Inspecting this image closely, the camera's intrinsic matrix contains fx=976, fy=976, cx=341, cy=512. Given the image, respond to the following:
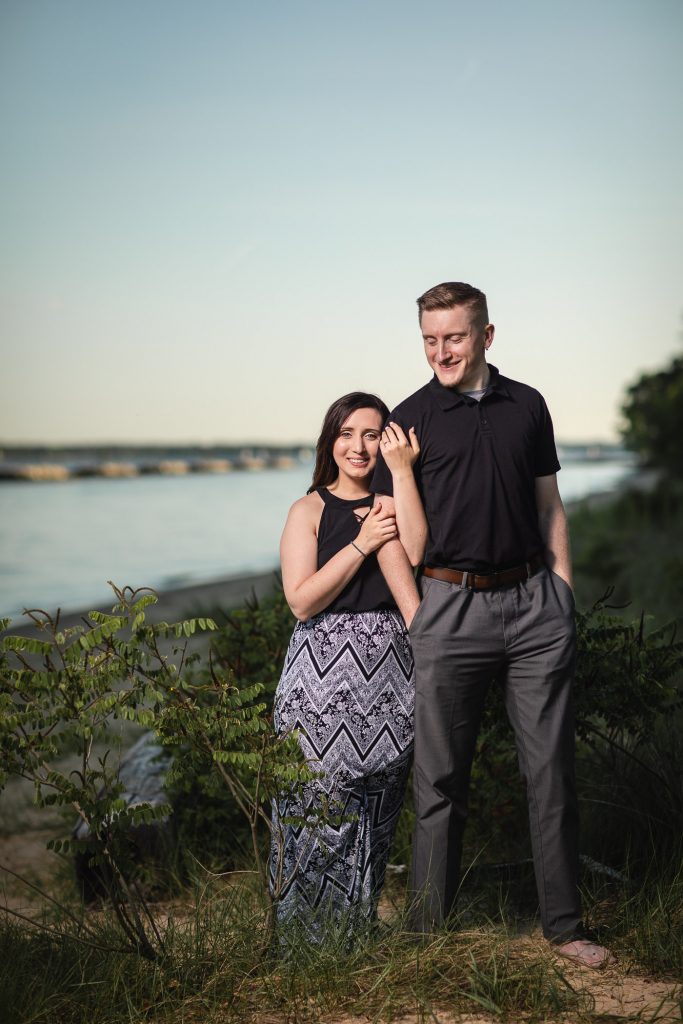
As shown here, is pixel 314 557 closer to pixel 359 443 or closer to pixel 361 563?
pixel 361 563

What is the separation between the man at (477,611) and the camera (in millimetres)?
3549

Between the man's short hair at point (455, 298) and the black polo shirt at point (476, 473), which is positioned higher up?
the man's short hair at point (455, 298)

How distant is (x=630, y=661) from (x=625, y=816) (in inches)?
33.9

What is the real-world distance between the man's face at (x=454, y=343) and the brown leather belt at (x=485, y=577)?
2.29 feet

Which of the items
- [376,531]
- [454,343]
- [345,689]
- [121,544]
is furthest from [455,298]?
[121,544]

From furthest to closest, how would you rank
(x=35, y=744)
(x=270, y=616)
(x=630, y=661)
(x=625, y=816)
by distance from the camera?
(x=270, y=616) → (x=625, y=816) → (x=630, y=661) → (x=35, y=744)

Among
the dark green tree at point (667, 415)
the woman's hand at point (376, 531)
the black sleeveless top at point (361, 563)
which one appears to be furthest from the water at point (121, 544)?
the dark green tree at point (667, 415)

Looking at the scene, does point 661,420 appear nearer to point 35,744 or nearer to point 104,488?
point 35,744

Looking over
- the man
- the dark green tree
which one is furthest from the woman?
the dark green tree

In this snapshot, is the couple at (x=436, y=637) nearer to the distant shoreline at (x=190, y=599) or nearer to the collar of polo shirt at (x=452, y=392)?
the collar of polo shirt at (x=452, y=392)

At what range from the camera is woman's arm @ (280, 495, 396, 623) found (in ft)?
11.6

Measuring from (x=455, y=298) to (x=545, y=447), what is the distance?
0.67 meters

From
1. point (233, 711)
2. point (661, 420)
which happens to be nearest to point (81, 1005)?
point (233, 711)

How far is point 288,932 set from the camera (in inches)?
138
